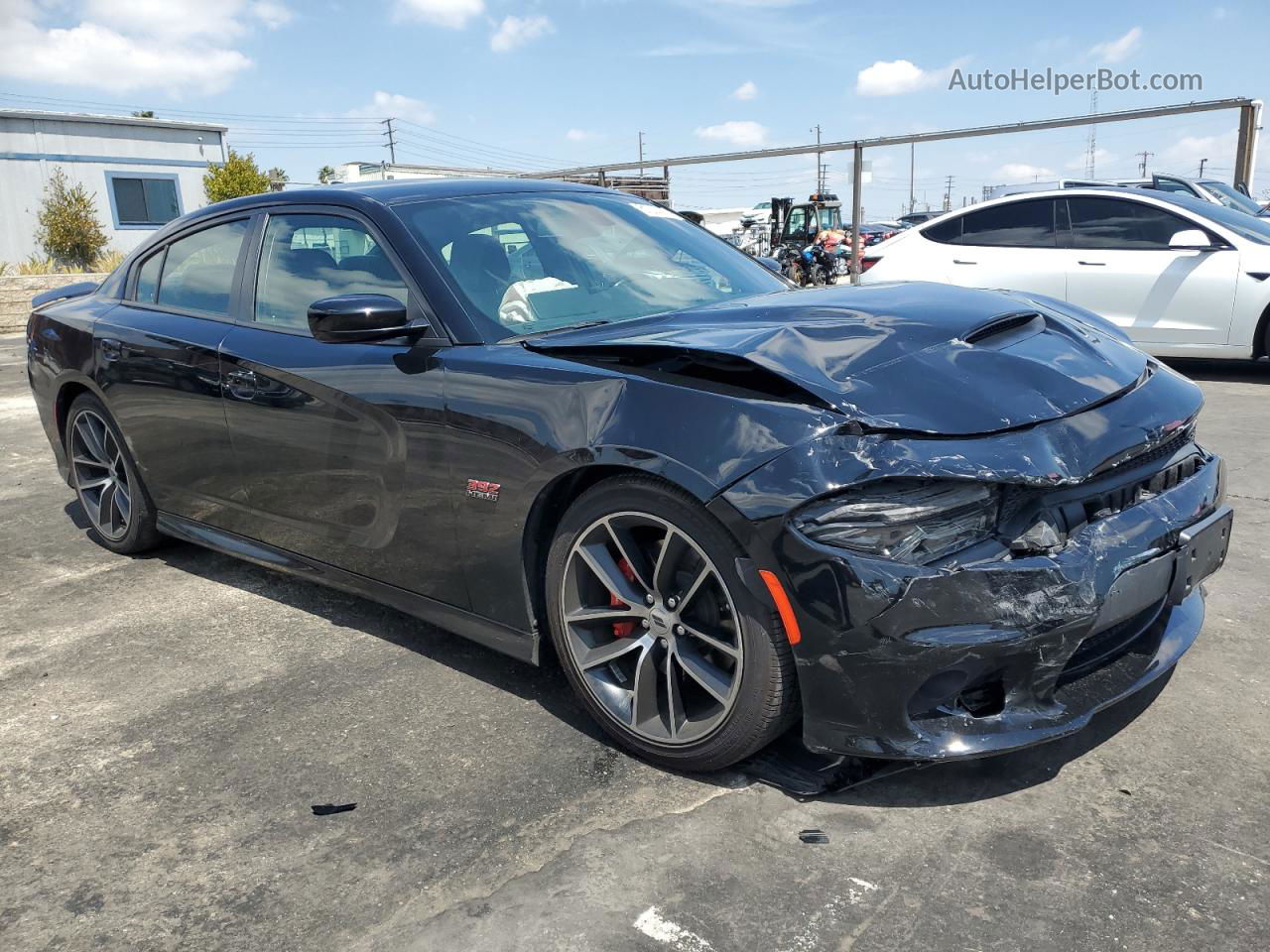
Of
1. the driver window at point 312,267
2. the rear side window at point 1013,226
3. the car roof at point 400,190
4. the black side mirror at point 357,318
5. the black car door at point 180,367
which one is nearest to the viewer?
the black side mirror at point 357,318

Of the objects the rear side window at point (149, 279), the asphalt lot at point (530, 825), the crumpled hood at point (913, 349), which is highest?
the rear side window at point (149, 279)

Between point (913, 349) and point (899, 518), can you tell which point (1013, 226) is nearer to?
point (913, 349)

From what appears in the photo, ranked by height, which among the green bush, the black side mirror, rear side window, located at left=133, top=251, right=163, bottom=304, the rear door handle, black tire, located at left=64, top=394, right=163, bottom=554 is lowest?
black tire, located at left=64, top=394, right=163, bottom=554

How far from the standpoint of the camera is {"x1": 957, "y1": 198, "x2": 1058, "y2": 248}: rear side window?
8336 mm

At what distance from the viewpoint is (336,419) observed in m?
3.24

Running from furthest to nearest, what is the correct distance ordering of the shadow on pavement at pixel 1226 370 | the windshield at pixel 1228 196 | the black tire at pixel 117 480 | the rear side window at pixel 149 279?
1. the windshield at pixel 1228 196
2. the shadow on pavement at pixel 1226 370
3. the black tire at pixel 117 480
4. the rear side window at pixel 149 279

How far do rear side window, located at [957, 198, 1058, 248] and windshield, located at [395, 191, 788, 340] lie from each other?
5403mm

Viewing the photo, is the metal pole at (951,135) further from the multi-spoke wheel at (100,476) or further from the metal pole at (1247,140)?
the multi-spoke wheel at (100,476)

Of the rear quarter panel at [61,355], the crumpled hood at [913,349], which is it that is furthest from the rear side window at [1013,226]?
the rear quarter panel at [61,355]

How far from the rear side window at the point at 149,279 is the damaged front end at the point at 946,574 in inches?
122

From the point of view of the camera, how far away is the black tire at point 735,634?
2330 mm

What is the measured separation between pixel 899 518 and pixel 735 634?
49 cm

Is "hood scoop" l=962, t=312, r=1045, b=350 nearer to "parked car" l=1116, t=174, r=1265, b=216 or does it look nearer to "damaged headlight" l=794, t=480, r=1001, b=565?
"damaged headlight" l=794, t=480, r=1001, b=565

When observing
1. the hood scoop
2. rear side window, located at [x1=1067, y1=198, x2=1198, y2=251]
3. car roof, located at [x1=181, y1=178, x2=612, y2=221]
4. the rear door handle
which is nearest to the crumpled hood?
the hood scoop
